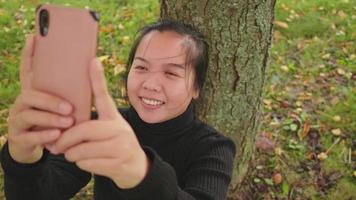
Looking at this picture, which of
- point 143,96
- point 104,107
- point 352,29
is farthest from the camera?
point 352,29

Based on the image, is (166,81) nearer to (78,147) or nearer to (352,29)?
(78,147)

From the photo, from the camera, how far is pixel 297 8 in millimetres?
5062

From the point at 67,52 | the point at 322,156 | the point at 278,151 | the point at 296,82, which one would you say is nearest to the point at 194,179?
the point at 67,52

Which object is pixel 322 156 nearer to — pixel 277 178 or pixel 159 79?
pixel 277 178

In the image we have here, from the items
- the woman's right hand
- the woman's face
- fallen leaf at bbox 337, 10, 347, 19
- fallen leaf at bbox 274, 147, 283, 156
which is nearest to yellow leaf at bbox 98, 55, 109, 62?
fallen leaf at bbox 274, 147, 283, 156

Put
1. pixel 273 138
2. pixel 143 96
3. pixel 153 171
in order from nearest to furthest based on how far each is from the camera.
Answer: pixel 153 171, pixel 143 96, pixel 273 138

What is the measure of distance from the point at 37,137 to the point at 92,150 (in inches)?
7.2

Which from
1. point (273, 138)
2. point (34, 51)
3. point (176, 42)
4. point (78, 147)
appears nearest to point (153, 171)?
point (78, 147)

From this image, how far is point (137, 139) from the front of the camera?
4.96 ft

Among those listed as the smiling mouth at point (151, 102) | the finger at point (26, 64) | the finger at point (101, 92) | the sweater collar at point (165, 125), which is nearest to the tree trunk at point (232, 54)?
the sweater collar at point (165, 125)

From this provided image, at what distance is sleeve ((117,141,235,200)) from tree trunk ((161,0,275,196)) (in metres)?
0.58

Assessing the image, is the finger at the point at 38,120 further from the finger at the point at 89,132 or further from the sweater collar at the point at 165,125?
the sweater collar at the point at 165,125

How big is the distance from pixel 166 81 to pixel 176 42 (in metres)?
0.18

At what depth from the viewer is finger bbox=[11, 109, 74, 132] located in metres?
1.11
